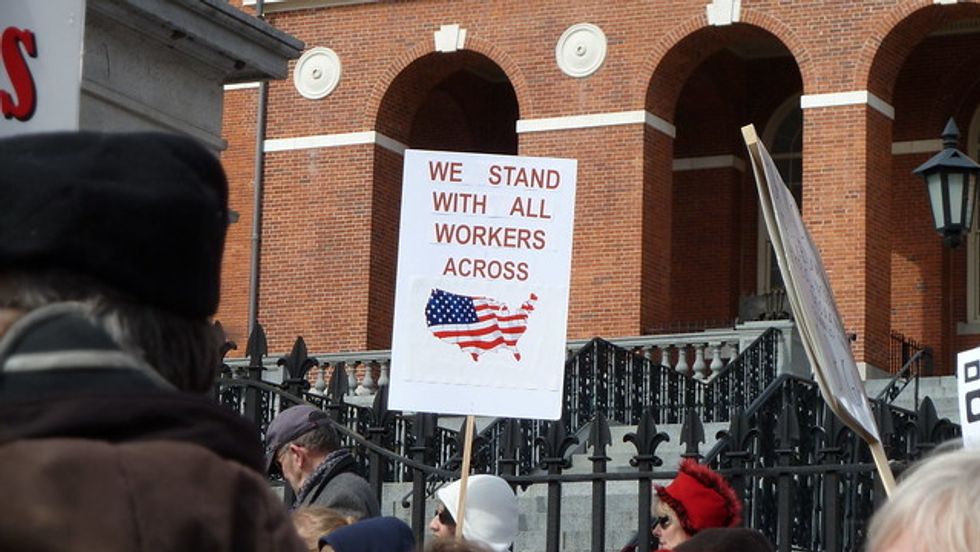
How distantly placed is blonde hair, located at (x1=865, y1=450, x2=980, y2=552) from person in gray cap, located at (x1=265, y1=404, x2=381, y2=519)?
518 centimetres

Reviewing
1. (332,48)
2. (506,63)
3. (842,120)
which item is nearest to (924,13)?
(842,120)

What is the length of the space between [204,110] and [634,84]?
19.6 meters

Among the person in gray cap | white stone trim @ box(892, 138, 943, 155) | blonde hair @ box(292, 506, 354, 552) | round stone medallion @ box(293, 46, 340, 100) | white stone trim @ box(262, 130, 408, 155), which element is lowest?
blonde hair @ box(292, 506, 354, 552)

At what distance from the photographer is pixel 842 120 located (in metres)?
25.7

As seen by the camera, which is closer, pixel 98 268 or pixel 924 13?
pixel 98 268

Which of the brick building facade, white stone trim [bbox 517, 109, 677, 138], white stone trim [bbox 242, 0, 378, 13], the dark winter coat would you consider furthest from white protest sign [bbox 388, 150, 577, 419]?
white stone trim [bbox 242, 0, 378, 13]

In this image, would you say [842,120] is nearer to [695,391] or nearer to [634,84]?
[634,84]

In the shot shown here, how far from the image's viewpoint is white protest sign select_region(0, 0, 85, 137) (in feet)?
16.3

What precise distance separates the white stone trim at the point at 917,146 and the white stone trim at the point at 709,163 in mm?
2107

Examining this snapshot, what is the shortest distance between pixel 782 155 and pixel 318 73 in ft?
20.0

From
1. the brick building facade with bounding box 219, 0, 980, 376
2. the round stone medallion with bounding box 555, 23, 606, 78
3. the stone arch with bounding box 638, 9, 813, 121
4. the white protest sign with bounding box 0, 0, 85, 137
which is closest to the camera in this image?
the white protest sign with bounding box 0, 0, 85, 137

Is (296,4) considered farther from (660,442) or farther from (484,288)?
(484,288)

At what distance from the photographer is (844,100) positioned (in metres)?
25.8

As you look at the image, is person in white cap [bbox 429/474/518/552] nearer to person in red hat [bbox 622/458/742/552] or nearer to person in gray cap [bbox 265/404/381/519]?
person in gray cap [bbox 265/404/381/519]
